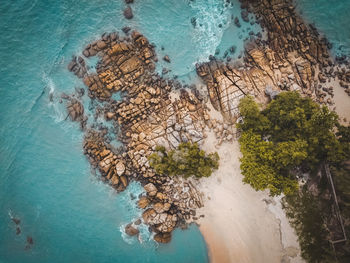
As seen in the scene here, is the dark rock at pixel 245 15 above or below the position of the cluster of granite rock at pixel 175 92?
above

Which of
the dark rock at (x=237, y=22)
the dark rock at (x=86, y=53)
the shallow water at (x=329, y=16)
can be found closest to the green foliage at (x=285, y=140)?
the dark rock at (x=237, y=22)

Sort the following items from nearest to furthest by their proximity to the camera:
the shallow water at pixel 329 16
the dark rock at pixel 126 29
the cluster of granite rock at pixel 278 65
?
the cluster of granite rock at pixel 278 65 < the shallow water at pixel 329 16 < the dark rock at pixel 126 29

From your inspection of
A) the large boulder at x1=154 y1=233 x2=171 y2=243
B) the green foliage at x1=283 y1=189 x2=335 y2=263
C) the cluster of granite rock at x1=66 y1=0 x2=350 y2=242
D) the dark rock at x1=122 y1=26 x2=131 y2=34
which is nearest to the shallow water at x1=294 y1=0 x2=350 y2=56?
the cluster of granite rock at x1=66 y1=0 x2=350 y2=242

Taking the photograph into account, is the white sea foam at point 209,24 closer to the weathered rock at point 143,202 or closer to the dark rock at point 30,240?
the weathered rock at point 143,202

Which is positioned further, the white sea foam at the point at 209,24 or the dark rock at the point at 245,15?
the white sea foam at the point at 209,24

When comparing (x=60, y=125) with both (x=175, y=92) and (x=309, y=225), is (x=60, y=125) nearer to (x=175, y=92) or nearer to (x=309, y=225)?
(x=175, y=92)

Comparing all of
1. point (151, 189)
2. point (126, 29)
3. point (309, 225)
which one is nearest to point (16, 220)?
point (151, 189)
